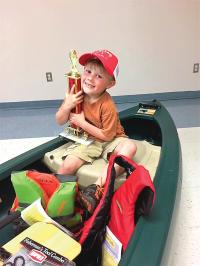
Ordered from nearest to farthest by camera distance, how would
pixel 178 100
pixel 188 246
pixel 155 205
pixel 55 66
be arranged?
1. pixel 155 205
2. pixel 188 246
3. pixel 55 66
4. pixel 178 100

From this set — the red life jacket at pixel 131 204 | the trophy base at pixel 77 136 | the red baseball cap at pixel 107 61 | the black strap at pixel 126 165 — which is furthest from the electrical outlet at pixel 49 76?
the red life jacket at pixel 131 204

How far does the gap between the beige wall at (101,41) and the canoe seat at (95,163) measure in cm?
141

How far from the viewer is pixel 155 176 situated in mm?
1028

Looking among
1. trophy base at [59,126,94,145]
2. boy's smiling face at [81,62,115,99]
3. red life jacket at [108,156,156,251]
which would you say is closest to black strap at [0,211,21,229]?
red life jacket at [108,156,156,251]

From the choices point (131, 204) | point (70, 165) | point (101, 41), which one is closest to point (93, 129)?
point (70, 165)

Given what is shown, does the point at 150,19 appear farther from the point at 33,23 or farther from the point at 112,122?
the point at 112,122

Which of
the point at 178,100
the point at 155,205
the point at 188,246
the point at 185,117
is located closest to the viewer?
the point at 155,205

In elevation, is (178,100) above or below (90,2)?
below

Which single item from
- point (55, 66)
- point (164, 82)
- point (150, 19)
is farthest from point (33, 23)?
point (164, 82)

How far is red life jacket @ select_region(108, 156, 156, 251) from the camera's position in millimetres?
848

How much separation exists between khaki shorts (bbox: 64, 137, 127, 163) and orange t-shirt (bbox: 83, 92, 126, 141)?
1.5 inches

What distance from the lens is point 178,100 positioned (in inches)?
110

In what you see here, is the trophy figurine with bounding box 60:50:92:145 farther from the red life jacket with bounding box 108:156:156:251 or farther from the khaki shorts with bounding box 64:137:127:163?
the red life jacket with bounding box 108:156:156:251

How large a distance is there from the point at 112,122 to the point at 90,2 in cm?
152
